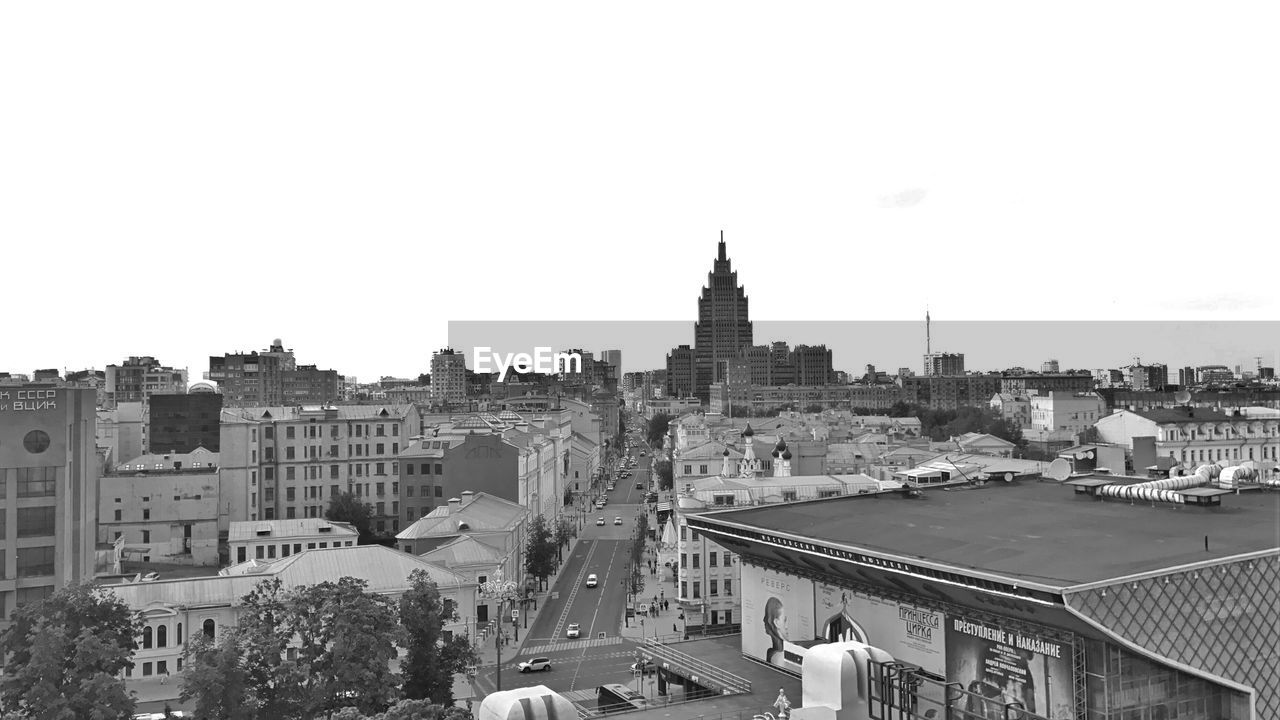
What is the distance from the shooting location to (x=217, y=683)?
27266 millimetres

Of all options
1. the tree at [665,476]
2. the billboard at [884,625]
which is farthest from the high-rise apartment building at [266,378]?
the billboard at [884,625]

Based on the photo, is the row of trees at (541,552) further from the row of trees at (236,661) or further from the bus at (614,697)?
the row of trees at (236,661)

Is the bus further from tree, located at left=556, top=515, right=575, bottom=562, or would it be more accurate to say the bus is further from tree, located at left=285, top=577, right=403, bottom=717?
tree, located at left=556, top=515, right=575, bottom=562

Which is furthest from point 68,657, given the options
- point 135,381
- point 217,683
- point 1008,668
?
point 135,381

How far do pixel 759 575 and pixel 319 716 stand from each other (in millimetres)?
16222

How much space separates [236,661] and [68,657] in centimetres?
529

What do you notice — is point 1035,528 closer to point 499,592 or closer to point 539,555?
point 499,592

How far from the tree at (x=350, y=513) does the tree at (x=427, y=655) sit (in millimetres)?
41201

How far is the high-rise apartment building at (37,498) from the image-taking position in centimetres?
4397

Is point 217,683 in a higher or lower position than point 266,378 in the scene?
lower

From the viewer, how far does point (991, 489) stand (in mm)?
43312

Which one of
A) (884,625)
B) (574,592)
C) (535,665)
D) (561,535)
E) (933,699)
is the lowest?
(574,592)

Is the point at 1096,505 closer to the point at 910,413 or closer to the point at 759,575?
the point at 759,575

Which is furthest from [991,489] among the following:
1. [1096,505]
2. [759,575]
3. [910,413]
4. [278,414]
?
[910,413]
